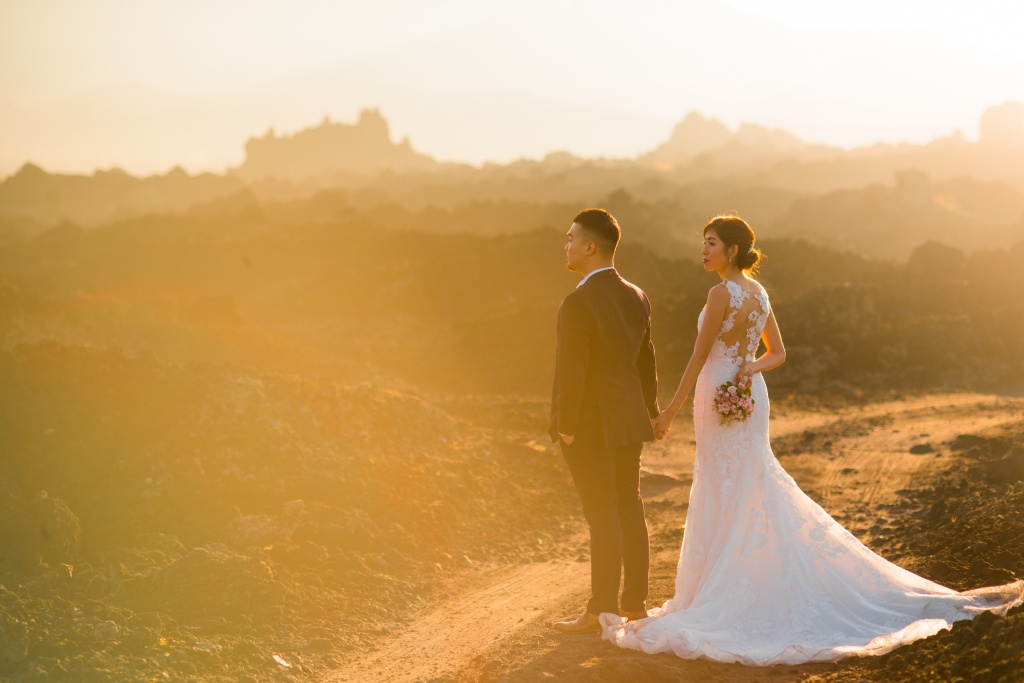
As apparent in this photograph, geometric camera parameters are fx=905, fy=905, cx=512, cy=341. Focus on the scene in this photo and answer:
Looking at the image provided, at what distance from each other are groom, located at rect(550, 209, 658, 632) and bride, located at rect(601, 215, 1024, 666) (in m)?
0.27

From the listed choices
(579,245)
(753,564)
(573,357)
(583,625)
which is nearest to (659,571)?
(583,625)

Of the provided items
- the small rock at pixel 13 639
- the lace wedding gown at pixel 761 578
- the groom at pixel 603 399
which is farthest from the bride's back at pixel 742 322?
the small rock at pixel 13 639

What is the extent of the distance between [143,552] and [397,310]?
2334 cm

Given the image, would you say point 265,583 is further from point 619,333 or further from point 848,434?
point 848,434

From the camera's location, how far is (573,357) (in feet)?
17.6

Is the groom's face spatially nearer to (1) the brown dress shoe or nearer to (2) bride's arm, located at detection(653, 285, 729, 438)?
(2) bride's arm, located at detection(653, 285, 729, 438)

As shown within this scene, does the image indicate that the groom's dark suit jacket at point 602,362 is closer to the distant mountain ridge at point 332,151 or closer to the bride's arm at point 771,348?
the bride's arm at point 771,348

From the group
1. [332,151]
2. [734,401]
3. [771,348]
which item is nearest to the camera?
[734,401]

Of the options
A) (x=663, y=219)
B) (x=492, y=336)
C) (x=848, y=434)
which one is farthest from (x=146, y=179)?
(x=848, y=434)

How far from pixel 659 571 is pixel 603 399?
2.81m

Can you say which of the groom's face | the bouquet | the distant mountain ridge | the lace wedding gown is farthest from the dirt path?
the distant mountain ridge

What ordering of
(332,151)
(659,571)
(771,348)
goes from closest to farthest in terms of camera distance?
1. (771,348)
2. (659,571)
3. (332,151)

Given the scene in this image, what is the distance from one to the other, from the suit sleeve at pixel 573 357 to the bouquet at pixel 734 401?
0.92 m

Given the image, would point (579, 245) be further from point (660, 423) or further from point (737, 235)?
point (660, 423)
